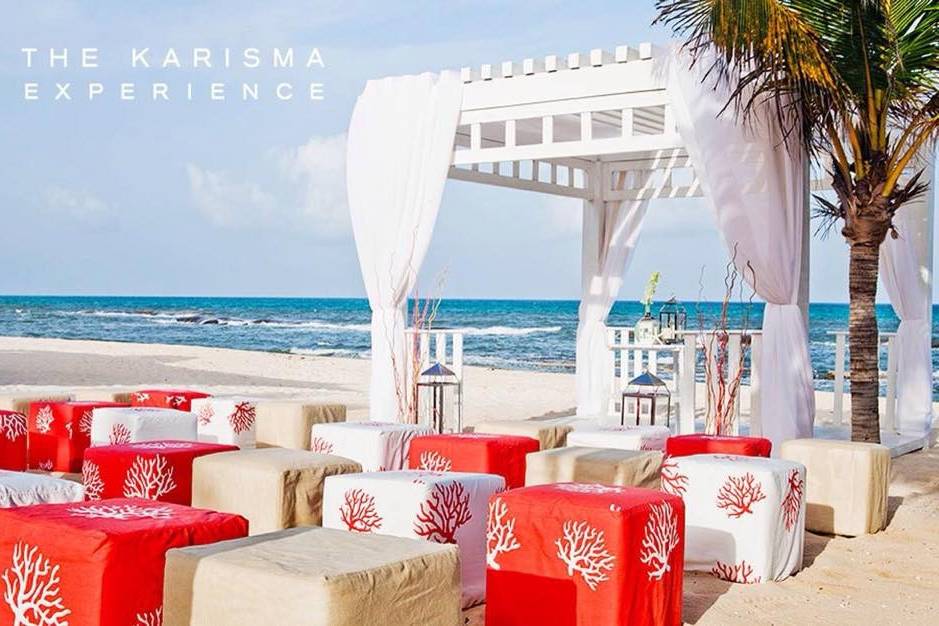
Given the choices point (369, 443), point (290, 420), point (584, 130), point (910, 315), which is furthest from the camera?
point (910, 315)

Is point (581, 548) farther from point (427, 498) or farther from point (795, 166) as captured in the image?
point (795, 166)

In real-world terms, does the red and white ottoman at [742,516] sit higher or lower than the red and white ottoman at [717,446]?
lower

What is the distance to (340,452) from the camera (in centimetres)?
508

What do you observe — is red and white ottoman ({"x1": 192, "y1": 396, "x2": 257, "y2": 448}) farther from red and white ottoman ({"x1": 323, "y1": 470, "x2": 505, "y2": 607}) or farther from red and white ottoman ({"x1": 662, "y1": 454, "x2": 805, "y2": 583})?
red and white ottoman ({"x1": 662, "y1": 454, "x2": 805, "y2": 583})

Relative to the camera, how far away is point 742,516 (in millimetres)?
3883

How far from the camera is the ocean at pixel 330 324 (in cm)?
2816

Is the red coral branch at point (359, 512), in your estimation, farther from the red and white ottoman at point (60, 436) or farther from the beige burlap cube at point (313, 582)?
the red and white ottoman at point (60, 436)

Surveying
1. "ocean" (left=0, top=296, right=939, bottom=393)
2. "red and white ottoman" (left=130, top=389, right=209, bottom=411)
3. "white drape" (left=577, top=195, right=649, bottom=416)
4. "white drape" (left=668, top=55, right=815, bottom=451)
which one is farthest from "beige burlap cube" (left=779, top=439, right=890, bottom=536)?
"ocean" (left=0, top=296, right=939, bottom=393)

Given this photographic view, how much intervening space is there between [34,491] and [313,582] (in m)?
1.49

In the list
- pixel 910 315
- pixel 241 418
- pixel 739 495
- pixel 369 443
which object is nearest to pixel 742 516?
pixel 739 495

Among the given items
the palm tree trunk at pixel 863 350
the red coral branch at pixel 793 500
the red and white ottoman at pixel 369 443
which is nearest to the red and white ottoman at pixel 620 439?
the red and white ottoman at pixel 369 443

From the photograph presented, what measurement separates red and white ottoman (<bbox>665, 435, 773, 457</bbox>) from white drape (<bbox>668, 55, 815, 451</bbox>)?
4.04 ft

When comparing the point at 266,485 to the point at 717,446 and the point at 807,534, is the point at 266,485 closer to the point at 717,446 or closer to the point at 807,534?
the point at 717,446

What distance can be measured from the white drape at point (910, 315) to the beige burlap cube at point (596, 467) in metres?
3.66
